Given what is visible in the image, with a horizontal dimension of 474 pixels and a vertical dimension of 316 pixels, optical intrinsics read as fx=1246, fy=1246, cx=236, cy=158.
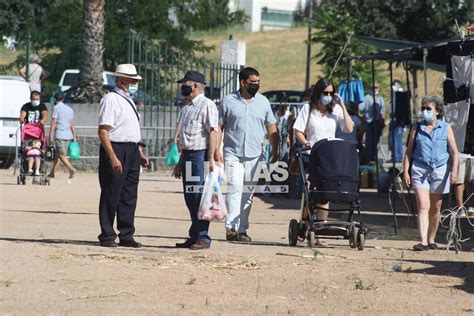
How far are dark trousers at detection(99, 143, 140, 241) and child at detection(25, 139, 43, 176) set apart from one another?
1002cm

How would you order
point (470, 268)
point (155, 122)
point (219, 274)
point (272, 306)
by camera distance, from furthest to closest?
1. point (155, 122)
2. point (470, 268)
3. point (219, 274)
4. point (272, 306)

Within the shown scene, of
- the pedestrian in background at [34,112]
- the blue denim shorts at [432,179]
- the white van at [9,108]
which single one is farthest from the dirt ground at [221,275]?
the white van at [9,108]

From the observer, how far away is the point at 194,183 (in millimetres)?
12531

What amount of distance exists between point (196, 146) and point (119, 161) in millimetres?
796

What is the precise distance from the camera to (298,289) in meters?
9.83

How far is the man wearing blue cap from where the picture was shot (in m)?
12.6

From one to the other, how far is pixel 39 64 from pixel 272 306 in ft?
73.0

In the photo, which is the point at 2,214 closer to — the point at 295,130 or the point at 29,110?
the point at 295,130

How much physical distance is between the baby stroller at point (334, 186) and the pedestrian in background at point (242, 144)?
752 millimetres

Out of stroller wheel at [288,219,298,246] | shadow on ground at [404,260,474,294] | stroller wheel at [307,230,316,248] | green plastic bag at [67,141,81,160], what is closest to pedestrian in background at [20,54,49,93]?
green plastic bag at [67,141,81,160]

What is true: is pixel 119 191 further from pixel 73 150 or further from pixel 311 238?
pixel 73 150

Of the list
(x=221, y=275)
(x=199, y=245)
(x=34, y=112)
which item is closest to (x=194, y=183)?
(x=199, y=245)

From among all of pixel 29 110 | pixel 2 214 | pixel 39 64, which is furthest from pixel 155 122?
pixel 2 214

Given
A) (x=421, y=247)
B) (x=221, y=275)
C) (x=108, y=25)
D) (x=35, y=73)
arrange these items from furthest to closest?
1. (x=108, y=25)
2. (x=35, y=73)
3. (x=421, y=247)
4. (x=221, y=275)
